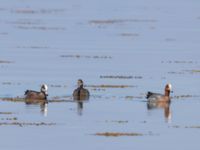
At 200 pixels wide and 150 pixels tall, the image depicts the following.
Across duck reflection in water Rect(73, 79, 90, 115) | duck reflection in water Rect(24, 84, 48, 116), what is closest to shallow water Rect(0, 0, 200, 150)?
duck reflection in water Rect(73, 79, 90, 115)

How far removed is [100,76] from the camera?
3841cm

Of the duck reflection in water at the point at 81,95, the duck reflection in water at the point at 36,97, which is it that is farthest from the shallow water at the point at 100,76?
the duck reflection in water at the point at 36,97

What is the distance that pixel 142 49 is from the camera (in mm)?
49906

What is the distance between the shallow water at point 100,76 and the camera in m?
25.6

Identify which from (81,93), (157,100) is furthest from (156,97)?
(81,93)

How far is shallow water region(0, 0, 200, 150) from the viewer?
25.6 m

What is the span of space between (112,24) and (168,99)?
36823 millimetres

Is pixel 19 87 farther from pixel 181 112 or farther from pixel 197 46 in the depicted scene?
pixel 197 46

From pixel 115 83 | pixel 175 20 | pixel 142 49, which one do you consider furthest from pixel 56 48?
pixel 175 20

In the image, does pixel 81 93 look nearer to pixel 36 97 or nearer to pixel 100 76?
pixel 36 97

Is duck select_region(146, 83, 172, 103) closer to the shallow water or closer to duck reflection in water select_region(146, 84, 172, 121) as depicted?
duck reflection in water select_region(146, 84, 172, 121)

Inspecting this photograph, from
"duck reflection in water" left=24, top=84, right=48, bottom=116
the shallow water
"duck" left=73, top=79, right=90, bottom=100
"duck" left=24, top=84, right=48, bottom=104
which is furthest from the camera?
"duck" left=73, top=79, right=90, bottom=100

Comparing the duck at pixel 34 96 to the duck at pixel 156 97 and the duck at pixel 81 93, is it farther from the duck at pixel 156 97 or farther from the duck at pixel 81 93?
the duck at pixel 156 97

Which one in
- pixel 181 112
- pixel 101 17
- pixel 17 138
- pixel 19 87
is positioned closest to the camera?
pixel 17 138
